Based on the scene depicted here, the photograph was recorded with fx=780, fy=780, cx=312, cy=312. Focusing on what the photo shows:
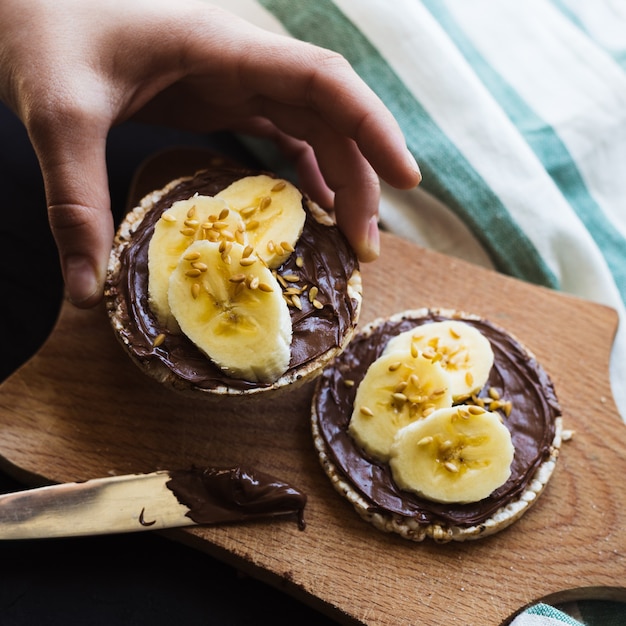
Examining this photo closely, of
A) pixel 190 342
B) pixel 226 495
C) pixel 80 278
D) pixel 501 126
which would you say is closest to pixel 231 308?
pixel 190 342

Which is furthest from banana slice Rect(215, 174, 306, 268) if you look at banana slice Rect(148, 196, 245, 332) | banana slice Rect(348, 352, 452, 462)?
banana slice Rect(348, 352, 452, 462)

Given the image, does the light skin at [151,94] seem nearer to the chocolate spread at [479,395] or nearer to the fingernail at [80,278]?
the fingernail at [80,278]

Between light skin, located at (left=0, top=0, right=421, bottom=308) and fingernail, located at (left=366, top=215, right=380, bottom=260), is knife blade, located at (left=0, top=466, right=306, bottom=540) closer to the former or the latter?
light skin, located at (left=0, top=0, right=421, bottom=308)

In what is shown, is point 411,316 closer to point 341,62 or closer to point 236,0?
point 341,62

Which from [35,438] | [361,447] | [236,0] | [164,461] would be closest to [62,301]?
[35,438]

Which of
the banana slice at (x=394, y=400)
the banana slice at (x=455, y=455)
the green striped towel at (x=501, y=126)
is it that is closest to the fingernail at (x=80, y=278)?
the banana slice at (x=394, y=400)

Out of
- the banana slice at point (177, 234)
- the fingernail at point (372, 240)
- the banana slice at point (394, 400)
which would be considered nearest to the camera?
the banana slice at point (177, 234)
